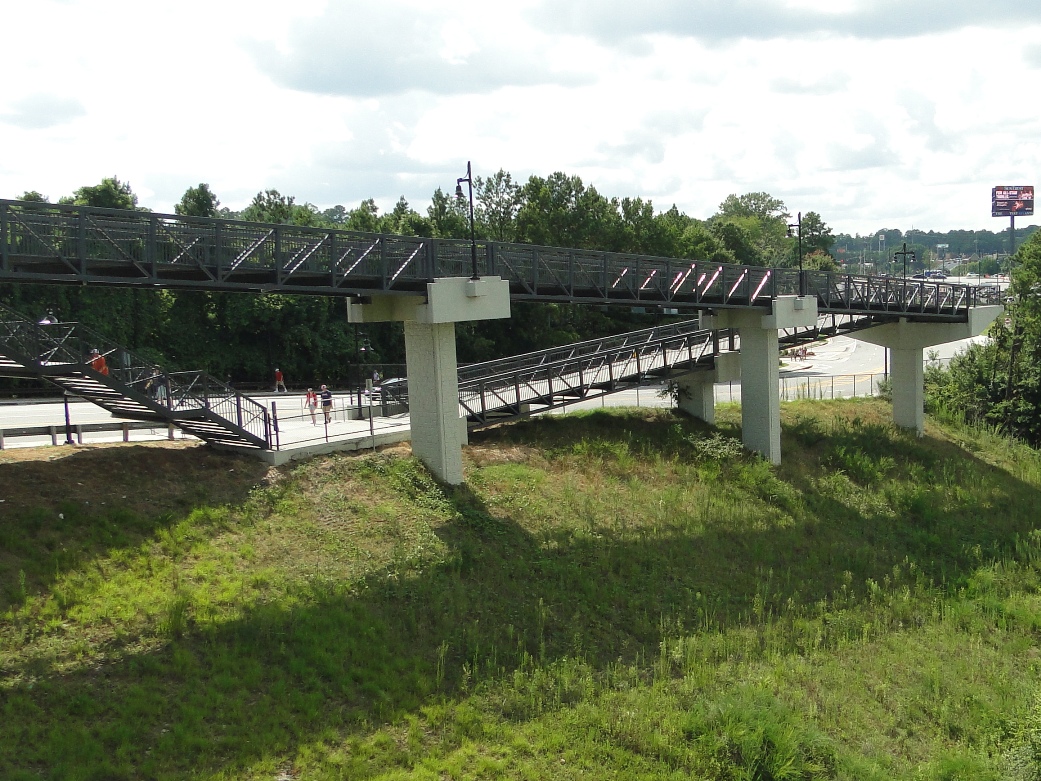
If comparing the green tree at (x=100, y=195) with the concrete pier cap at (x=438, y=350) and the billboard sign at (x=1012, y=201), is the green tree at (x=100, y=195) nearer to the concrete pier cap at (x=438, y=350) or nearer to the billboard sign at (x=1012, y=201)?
the concrete pier cap at (x=438, y=350)

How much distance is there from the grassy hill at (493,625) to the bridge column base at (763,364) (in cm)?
324

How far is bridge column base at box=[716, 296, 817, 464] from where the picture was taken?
28734mm

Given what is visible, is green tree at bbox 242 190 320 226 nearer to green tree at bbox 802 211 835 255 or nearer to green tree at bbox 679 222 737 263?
green tree at bbox 679 222 737 263

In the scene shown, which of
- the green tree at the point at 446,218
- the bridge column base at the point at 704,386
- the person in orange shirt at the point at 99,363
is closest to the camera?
the person in orange shirt at the point at 99,363

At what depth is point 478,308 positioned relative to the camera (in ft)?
73.4

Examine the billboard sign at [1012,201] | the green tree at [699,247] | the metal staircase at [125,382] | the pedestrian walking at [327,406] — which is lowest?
the pedestrian walking at [327,406]

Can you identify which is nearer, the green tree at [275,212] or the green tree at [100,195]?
the green tree at [100,195]

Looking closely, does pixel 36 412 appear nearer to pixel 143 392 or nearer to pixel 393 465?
pixel 143 392

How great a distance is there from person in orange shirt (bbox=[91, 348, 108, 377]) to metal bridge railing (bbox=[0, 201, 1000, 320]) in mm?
2090

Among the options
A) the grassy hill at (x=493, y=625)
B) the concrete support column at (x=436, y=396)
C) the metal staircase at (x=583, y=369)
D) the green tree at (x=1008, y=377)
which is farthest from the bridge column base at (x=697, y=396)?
the green tree at (x=1008, y=377)

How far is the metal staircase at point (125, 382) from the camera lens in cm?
1780

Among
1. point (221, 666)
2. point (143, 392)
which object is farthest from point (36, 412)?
point (221, 666)

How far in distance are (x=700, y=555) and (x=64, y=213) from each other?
14.5 m

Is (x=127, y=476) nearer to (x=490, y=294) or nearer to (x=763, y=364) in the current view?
(x=490, y=294)
